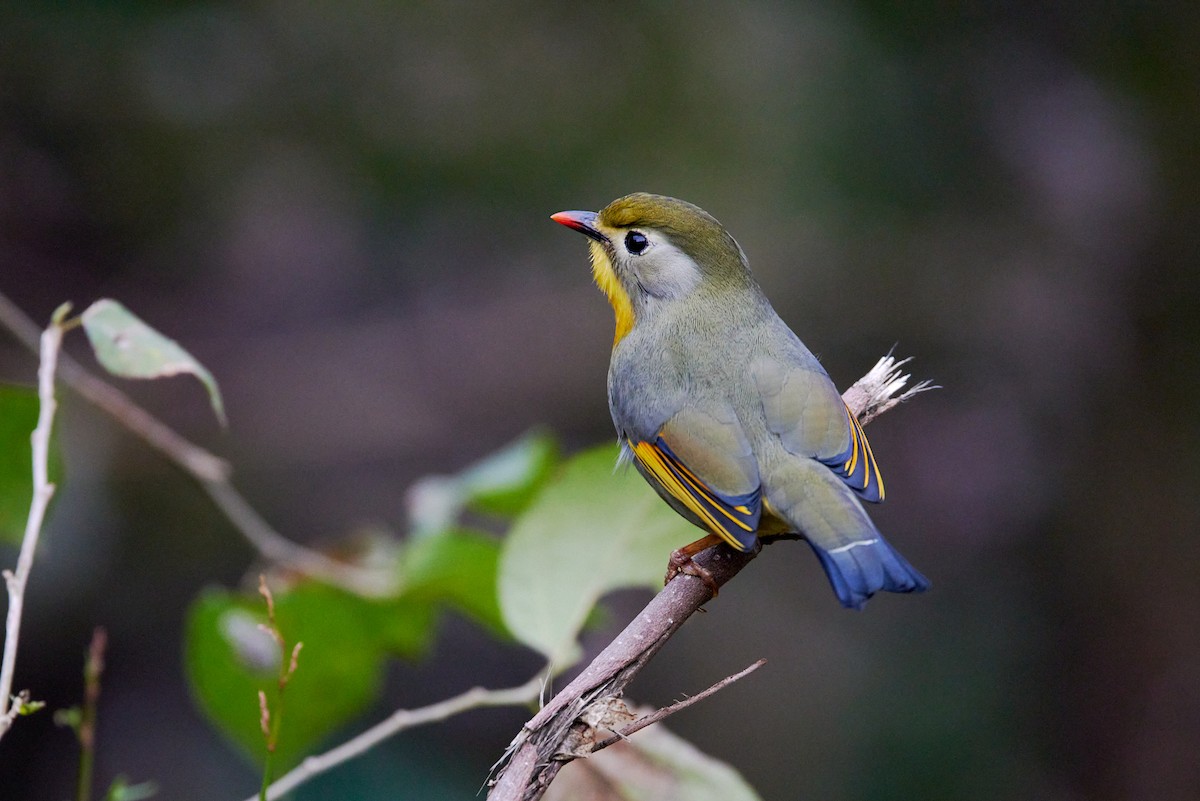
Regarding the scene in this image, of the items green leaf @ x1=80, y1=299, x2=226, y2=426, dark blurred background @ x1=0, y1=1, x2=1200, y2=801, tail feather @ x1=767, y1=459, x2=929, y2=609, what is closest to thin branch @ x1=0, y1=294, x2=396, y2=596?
green leaf @ x1=80, y1=299, x2=226, y2=426

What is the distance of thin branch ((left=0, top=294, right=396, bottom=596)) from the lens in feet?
6.99

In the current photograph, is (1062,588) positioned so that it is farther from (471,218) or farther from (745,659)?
(471,218)

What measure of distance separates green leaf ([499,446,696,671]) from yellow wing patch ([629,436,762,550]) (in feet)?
0.23

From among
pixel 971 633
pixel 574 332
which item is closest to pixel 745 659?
pixel 971 633

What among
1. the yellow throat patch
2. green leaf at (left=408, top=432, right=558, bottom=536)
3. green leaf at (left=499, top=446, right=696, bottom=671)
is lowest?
green leaf at (left=499, top=446, right=696, bottom=671)

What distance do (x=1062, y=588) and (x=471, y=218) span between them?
339cm

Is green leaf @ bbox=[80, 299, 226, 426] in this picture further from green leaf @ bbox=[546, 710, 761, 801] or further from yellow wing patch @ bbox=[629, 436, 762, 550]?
yellow wing patch @ bbox=[629, 436, 762, 550]

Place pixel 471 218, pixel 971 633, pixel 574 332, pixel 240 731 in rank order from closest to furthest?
pixel 240 731, pixel 971 633, pixel 471 218, pixel 574 332

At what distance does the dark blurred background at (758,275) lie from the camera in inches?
201

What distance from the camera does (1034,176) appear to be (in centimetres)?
585

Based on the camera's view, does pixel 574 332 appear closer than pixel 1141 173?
No

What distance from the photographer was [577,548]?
2.15 metres

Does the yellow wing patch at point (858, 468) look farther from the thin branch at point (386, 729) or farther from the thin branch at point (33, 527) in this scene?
the thin branch at point (33, 527)

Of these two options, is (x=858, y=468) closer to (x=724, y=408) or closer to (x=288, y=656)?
(x=724, y=408)
